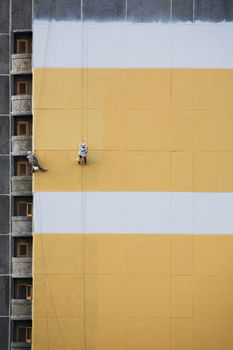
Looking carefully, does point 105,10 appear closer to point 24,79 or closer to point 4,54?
point 24,79

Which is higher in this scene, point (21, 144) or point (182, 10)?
point (182, 10)

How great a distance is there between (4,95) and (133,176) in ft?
16.2

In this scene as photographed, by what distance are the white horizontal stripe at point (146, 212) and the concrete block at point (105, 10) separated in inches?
206

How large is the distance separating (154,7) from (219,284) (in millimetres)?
8464

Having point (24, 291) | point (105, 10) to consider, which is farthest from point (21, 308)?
point (105, 10)

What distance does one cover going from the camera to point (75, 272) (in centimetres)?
1079

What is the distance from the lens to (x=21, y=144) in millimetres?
11500

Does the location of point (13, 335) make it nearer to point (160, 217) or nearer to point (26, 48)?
point (160, 217)

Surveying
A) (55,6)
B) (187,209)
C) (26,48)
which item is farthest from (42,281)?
(55,6)

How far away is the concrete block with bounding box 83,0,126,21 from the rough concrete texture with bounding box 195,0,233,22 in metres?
2.26

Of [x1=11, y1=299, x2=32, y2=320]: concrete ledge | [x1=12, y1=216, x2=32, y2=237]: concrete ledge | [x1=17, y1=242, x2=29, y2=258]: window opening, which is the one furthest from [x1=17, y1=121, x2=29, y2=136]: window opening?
[x1=11, y1=299, x2=32, y2=320]: concrete ledge

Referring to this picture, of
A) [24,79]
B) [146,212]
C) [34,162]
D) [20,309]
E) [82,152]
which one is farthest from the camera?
[24,79]

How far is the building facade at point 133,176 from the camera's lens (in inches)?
422

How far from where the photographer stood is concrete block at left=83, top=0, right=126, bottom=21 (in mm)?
10750
